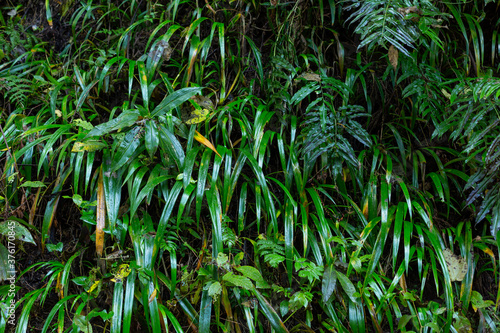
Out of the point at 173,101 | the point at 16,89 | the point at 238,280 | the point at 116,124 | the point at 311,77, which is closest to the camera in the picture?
the point at 238,280

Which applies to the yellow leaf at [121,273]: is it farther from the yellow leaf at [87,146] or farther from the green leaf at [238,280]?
the yellow leaf at [87,146]

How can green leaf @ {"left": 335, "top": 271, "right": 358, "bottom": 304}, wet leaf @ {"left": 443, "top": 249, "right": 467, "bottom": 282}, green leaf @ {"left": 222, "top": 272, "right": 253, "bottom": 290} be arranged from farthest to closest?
wet leaf @ {"left": 443, "top": 249, "right": 467, "bottom": 282} → green leaf @ {"left": 335, "top": 271, "right": 358, "bottom": 304} → green leaf @ {"left": 222, "top": 272, "right": 253, "bottom": 290}

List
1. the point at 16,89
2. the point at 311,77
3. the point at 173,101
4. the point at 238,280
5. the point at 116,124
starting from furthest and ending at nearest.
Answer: the point at 16,89
the point at 311,77
the point at 173,101
the point at 116,124
the point at 238,280

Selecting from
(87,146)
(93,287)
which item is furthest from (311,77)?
(93,287)

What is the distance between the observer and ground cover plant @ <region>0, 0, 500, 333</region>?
1.66 meters

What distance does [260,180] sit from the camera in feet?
5.81

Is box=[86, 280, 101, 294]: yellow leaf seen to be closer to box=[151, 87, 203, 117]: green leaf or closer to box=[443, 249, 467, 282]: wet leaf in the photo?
box=[151, 87, 203, 117]: green leaf

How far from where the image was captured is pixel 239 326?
170cm

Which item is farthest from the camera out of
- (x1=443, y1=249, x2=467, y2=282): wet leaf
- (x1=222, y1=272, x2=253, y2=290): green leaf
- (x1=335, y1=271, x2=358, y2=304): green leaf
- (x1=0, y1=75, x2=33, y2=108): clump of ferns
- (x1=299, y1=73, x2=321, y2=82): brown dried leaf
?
(x1=0, y1=75, x2=33, y2=108): clump of ferns

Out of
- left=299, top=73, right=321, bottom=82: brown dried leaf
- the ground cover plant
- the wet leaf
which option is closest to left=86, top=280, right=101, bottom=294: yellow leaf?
the ground cover plant

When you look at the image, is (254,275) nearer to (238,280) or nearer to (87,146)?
(238,280)

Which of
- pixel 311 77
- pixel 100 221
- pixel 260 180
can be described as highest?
pixel 311 77

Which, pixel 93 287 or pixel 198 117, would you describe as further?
pixel 198 117

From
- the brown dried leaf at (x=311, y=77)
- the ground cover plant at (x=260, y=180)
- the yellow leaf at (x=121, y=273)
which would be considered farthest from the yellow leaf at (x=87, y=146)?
the brown dried leaf at (x=311, y=77)
